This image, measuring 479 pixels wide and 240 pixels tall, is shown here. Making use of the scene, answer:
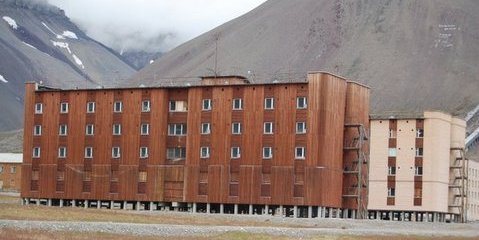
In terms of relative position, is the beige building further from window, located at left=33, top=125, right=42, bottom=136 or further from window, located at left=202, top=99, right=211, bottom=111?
window, located at left=33, top=125, right=42, bottom=136

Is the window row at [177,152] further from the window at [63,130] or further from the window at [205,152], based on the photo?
the window at [63,130]

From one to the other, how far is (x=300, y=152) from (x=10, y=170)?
261 feet

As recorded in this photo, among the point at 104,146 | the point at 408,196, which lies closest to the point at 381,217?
the point at 408,196

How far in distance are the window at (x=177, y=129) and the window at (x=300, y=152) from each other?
13.8 meters

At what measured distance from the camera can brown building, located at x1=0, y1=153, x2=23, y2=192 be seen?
515ft

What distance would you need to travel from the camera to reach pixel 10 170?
158 metres

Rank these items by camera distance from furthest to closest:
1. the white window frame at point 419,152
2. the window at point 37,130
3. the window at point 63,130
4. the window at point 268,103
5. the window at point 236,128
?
the white window frame at point 419,152 → the window at point 37,130 → the window at point 63,130 → the window at point 236,128 → the window at point 268,103

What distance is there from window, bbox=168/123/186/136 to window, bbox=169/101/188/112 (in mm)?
1655

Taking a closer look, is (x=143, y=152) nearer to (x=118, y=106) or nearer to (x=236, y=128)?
(x=118, y=106)

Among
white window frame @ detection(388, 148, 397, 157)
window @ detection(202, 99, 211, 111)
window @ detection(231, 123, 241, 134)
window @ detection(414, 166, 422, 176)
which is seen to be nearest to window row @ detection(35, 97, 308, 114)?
window @ detection(202, 99, 211, 111)

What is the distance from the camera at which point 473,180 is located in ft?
462

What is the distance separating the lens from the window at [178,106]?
330 ft

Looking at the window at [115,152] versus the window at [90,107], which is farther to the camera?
the window at [90,107]

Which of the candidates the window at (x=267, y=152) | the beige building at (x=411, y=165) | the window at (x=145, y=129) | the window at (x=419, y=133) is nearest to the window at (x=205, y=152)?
the window at (x=267, y=152)
